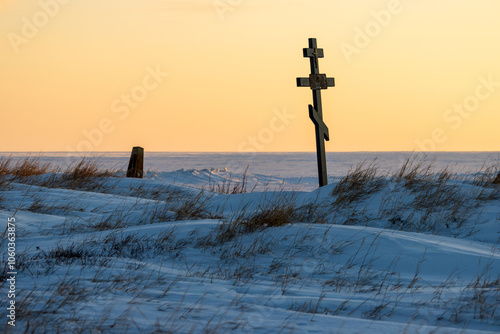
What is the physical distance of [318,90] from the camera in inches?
450

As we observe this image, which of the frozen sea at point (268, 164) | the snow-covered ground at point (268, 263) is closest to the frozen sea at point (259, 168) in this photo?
the frozen sea at point (268, 164)

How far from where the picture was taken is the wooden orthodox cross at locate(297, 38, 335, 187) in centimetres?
1126

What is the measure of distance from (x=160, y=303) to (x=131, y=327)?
1.73 feet

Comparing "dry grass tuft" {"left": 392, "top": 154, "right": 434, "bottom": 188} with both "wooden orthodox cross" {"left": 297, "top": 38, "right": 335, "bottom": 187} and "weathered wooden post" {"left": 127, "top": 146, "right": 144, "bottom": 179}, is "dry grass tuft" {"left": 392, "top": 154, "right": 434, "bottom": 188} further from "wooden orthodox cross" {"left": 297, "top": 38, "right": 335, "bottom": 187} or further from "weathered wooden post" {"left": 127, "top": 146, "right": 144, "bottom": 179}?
"weathered wooden post" {"left": 127, "top": 146, "right": 144, "bottom": 179}

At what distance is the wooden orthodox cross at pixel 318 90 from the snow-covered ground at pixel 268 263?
2.12 metres

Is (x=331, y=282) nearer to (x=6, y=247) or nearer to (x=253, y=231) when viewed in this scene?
(x=253, y=231)

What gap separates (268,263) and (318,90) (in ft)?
22.8

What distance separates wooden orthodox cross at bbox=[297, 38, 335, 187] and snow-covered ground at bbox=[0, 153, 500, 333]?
2122 mm

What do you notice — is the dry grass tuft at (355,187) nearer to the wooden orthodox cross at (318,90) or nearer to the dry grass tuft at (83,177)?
the wooden orthodox cross at (318,90)

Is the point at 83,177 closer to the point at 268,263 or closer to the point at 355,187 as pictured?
the point at 355,187

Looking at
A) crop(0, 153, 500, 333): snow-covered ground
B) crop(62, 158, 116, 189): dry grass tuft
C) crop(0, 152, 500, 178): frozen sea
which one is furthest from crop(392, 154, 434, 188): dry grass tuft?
crop(62, 158, 116, 189): dry grass tuft

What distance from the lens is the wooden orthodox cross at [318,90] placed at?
1126 cm

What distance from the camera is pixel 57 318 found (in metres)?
3.01

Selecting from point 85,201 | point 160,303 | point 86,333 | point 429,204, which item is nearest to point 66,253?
point 160,303
